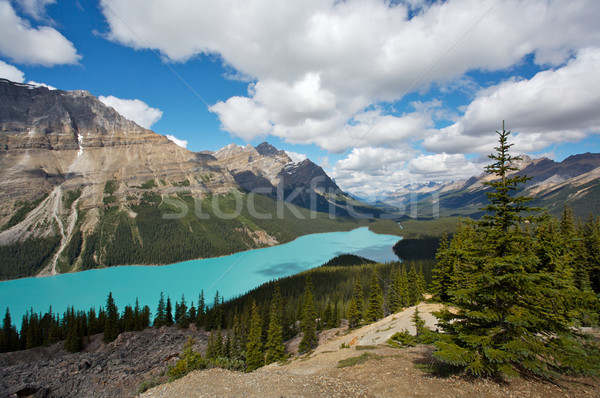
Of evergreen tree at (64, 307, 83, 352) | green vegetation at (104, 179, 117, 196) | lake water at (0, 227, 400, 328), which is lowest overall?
lake water at (0, 227, 400, 328)

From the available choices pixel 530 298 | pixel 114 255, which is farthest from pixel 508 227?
pixel 114 255

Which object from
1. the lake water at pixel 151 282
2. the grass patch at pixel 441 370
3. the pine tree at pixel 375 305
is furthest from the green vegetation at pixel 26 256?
the grass patch at pixel 441 370

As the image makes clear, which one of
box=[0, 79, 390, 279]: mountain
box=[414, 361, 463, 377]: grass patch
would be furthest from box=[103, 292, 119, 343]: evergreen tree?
box=[0, 79, 390, 279]: mountain

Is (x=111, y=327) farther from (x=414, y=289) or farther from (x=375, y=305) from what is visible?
(x=414, y=289)

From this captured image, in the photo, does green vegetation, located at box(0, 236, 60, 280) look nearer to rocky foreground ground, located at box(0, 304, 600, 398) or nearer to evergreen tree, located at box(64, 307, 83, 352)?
evergreen tree, located at box(64, 307, 83, 352)

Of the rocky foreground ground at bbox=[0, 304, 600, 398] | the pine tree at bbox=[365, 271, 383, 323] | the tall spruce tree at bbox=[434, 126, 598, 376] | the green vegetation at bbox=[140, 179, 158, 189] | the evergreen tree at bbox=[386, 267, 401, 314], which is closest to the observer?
the tall spruce tree at bbox=[434, 126, 598, 376]

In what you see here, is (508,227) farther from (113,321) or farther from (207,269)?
(207,269)

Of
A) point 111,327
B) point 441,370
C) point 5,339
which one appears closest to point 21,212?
point 5,339
